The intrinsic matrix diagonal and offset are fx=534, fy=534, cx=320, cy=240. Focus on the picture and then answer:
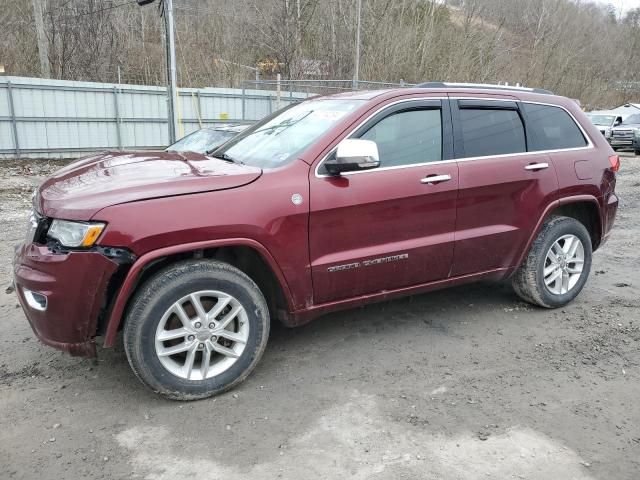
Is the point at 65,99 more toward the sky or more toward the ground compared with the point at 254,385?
more toward the sky

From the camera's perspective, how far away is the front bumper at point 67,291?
278 cm

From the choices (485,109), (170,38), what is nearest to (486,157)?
(485,109)

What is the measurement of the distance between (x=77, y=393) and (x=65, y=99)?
1439cm

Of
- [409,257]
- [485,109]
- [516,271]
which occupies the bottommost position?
[516,271]

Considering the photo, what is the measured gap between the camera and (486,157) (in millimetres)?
3973

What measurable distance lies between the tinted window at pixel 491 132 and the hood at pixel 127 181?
1661mm

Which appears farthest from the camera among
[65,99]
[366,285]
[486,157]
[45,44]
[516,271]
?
[45,44]

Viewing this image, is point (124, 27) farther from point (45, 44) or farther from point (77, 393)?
point (77, 393)

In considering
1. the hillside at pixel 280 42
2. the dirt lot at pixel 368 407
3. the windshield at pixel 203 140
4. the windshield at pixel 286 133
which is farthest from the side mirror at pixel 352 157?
the hillside at pixel 280 42

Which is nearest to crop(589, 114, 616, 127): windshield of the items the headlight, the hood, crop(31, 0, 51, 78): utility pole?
crop(31, 0, 51, 78): utility pole

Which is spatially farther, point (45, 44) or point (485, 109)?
point (45, 44)

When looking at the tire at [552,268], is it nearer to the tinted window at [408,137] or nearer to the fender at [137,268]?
the tinted window at [408,137]

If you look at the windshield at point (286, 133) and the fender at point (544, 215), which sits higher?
the windshield at point (286, 133)

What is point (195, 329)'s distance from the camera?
3061mm
